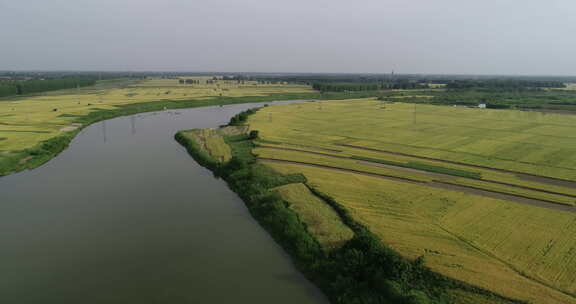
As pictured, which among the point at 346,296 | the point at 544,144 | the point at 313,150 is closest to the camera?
the point at 346,296

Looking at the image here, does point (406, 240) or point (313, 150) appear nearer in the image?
point (406, 240)

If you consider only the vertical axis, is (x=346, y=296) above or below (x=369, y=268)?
below

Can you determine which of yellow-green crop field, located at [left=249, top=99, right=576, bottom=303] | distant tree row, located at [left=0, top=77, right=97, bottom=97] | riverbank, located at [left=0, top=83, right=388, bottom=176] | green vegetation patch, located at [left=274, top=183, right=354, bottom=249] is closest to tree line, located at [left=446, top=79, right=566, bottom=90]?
riverbank, located at [left=0, top=83, right=388, bottom=176]

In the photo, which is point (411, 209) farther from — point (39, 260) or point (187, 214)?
point (39, 260)

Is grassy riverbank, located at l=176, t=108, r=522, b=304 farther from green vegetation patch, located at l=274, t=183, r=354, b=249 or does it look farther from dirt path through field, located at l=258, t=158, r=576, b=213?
dirt path through field, located at l=258, t=158, r=576, b=213

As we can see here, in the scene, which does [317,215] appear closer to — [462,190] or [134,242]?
[134,242]

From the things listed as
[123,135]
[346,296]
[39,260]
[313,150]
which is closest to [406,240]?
[346,296]

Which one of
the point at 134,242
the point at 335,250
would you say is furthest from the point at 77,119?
the point at 335,250

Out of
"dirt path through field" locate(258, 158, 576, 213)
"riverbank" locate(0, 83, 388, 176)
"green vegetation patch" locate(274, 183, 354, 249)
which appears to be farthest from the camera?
"riverbank" locate(0, 83, 388, 176)
